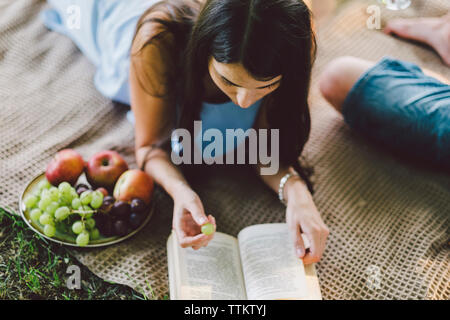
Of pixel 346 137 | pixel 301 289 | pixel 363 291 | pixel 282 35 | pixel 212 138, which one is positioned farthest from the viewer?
pixel 346 137

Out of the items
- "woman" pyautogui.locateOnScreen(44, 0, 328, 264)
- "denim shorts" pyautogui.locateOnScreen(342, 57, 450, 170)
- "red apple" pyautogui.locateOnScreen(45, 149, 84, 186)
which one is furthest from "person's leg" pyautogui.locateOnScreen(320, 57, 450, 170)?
"red apple" pyautogui.locateOnScreen(45, 149, 84, 186)

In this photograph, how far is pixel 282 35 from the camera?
0.71 metres

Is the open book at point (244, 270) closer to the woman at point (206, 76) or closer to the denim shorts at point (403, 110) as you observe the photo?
the woman at point (206, 76)

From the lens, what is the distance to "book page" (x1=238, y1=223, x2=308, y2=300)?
0.83 meters

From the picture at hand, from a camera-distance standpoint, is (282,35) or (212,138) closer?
(282,35)

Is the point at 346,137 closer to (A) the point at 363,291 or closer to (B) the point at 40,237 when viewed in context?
(A) the point at 363,291

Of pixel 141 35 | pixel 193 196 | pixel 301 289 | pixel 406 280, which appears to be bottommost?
pixel 406 280

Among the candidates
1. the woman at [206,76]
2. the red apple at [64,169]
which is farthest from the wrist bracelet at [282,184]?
the red apple at [64,169]

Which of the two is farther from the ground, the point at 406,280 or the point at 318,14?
the point at 318,14

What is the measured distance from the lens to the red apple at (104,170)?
3.33ft

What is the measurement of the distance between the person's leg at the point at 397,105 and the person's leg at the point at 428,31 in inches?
13.5

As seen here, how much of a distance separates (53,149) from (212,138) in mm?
427

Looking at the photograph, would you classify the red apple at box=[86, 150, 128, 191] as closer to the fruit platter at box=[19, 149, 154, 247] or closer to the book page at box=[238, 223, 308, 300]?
the fruit platter at box=[19, 149, 154, 247]
